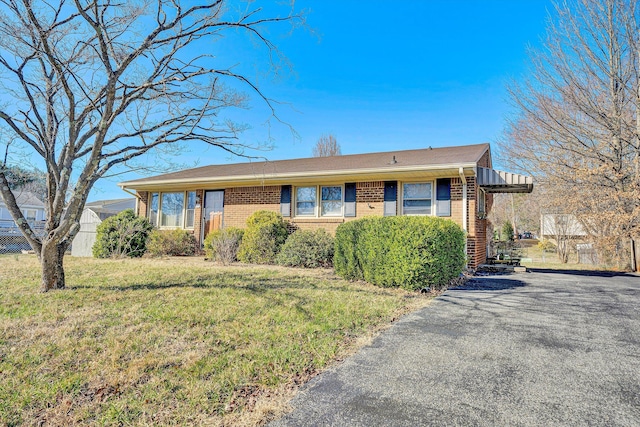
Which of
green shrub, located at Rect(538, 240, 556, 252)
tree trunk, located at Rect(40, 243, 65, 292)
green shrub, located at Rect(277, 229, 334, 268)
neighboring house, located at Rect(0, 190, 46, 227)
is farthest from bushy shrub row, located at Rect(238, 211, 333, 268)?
neighboring house, located at Rect(0, 190, 46, 227)

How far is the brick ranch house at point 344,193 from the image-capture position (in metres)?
9.64

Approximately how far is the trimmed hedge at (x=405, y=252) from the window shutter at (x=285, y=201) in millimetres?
4595

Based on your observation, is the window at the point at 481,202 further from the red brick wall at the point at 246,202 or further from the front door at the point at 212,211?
the front door at the point at 212,211

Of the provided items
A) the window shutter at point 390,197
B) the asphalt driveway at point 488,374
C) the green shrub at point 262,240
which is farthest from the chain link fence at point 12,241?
the asphalt driveway at point 488,374

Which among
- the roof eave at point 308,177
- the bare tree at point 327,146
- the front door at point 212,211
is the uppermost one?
the bare tree at point 327,146

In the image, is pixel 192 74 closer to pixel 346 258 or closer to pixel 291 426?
pixel 346 258

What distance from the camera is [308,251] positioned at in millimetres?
9555

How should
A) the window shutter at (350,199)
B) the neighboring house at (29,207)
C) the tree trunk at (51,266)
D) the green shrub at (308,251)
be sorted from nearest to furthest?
the tree trunk at (51,266) < the green shrub at (308,251) < the window shutter at (350,199) < the neighboring house at (29,207)

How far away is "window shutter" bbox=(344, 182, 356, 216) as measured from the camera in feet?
35.6

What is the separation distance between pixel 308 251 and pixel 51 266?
5.63 m

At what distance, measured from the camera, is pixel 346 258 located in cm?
762

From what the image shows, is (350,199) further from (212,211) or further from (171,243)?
(171,243)

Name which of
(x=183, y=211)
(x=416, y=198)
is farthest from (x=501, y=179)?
(x=183, y=211)

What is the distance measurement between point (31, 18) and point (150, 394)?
564 centimetres
